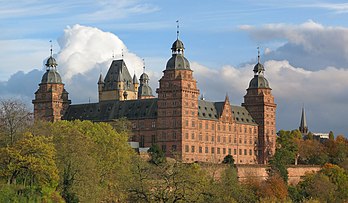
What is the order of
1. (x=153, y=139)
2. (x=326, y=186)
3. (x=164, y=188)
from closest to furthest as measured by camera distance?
1. (x=164, y=188)
2. (x=326, y=186)
3. (x=153, y=139)

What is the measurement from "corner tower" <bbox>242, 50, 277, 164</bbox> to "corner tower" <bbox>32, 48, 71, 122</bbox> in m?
39.5

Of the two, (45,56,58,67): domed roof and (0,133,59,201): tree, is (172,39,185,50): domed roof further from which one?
(0,133,59,201): tree

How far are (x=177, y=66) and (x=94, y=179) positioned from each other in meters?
58.8

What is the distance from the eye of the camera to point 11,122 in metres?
95.9

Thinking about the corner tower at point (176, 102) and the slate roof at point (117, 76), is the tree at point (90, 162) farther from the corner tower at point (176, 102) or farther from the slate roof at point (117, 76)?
the slate roof at point (117, 76)

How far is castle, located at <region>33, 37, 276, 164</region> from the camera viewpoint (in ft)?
479

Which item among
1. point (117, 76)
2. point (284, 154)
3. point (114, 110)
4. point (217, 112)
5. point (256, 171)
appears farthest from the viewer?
point (117, 76)

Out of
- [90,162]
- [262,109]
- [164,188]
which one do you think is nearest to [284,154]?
[262,109]

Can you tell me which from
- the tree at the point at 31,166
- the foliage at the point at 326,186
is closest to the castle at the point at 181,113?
the foliage at the point at 326,186

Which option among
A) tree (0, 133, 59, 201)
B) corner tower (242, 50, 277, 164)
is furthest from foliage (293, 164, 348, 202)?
tree (0, 133, 59, 201)

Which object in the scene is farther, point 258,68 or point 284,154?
point 258,68

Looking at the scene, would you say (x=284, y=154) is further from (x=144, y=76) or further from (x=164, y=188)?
(x=164, y=188)

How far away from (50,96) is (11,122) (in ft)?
235

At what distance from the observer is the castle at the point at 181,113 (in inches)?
5753
